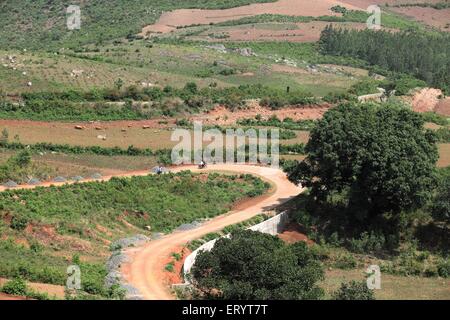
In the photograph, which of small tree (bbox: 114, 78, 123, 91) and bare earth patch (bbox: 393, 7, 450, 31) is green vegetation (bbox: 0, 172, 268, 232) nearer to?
small tree (bbox: 114, 78, 123, 91)

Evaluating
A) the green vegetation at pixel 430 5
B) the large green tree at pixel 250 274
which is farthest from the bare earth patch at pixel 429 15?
the large green tree at pixel 250 274

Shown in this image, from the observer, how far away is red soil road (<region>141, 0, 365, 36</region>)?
450 feet

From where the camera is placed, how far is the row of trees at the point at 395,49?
114 meters

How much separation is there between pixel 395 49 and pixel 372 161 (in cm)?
7391

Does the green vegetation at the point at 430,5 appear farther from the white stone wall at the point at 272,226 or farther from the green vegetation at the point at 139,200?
the white stone wall at the point at 272,226

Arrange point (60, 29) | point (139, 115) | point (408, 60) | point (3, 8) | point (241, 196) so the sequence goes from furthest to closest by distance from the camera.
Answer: point (3, 8) < point (60, 29) < point (408, 60) < point (139, 115) < point (241, 196)

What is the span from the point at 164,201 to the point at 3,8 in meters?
104

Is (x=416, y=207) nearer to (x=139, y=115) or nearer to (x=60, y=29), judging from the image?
(x=139, y=115)

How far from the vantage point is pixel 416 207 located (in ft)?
155

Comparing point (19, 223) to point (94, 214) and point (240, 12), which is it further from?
point (240, 12)

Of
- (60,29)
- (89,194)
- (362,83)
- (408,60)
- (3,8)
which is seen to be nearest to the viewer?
(89,194)

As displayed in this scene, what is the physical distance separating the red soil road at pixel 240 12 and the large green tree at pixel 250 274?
100680mm

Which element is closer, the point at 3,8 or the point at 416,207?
the point at 416,207

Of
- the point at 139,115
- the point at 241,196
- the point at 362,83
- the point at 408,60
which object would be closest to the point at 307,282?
the point at 241,196
